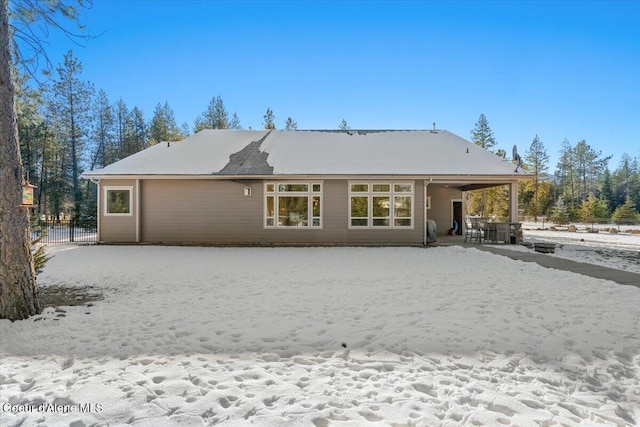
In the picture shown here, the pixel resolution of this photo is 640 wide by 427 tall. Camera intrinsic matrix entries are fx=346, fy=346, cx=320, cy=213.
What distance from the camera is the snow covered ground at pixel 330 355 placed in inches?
93.1

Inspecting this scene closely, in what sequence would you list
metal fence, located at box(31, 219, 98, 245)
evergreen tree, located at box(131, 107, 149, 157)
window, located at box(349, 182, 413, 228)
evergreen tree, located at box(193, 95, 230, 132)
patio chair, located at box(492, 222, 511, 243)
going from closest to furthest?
window, located at box(349, 182, 413, 228) → patio chair, located at box(492, 222, 511, 243) → metal fence, located at box(31, 219, 98, 245) → evergreen tree, located at box(193, 95, 230, 132) → evergreen tree, located at box(131, 107, 149, 157)

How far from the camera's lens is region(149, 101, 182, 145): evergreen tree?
38031mm

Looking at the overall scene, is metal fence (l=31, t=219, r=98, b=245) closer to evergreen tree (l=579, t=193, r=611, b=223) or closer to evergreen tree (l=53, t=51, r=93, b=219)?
evergreen tree (l=53, t=51, r=93, b=219)

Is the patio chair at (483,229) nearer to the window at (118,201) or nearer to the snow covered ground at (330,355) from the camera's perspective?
the snow covered ground at (330,355)

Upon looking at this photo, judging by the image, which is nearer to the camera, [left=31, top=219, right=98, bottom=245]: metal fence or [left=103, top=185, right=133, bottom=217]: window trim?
[left=103, top=185, right=133, bottom=217]: window trim

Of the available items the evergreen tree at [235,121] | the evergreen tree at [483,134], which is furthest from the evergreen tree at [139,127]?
the evergreen tree at [483,134]

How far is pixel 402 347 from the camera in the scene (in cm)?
348

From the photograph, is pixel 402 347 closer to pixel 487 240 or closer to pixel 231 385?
pixel 231 385

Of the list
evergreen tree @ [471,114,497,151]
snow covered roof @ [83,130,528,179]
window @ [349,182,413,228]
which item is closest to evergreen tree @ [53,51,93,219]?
snow covered roof @ [83,130,528,179]

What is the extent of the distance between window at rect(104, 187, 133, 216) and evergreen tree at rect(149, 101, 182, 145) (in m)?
26.1

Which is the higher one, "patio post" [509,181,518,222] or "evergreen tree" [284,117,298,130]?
"evergreen tree" [284,117,298,130]

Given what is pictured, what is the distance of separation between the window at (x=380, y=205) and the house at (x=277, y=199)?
1.5 inches

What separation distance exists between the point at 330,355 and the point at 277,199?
32.5 feet

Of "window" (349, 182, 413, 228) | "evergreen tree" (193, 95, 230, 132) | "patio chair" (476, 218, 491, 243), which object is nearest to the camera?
"window" (349, 182, 413, 228)
